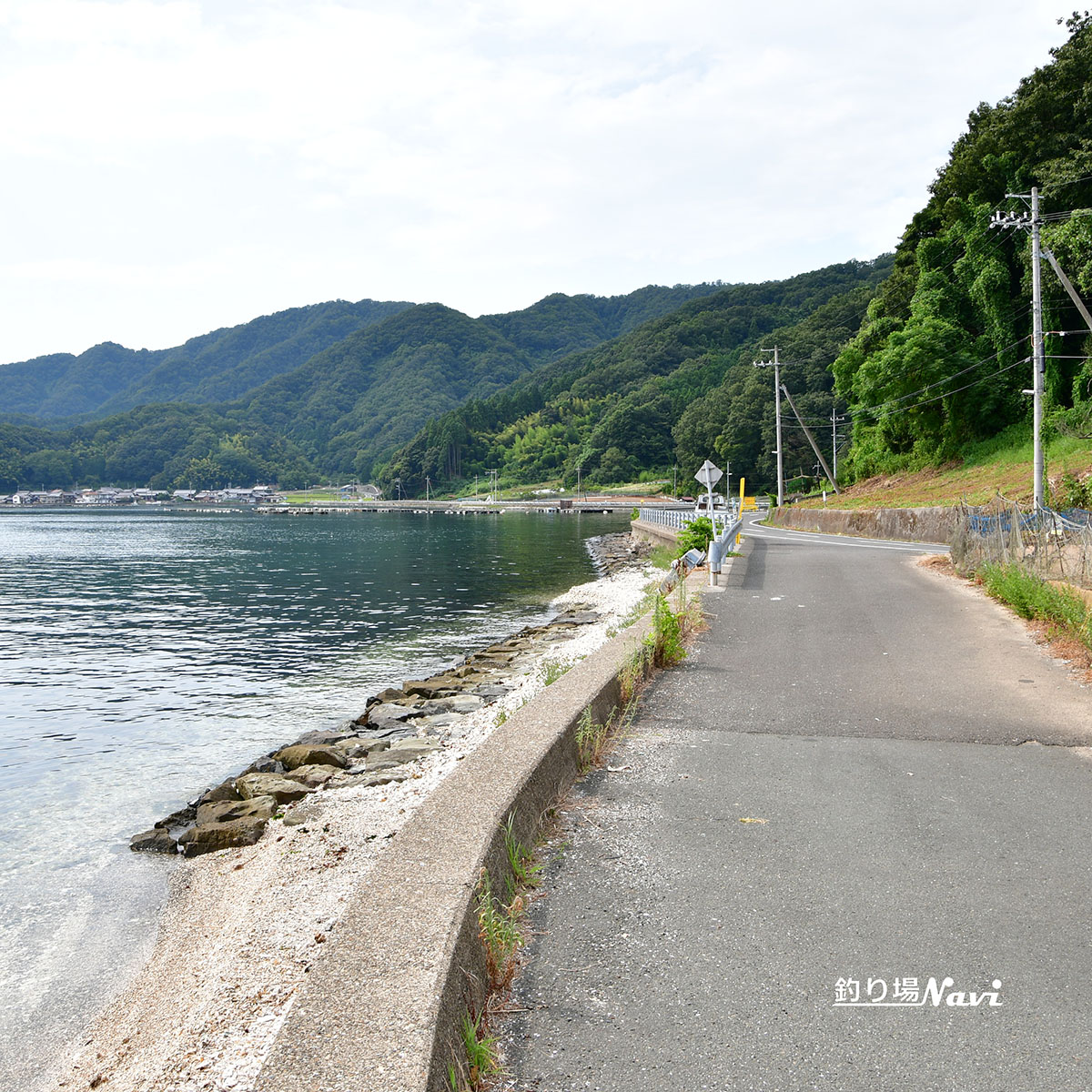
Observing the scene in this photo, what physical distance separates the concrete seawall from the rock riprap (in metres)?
4.17

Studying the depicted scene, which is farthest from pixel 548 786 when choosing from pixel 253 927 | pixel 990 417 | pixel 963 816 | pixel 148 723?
pixel 990 417

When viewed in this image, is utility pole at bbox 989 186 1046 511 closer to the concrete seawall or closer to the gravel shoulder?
the gravel shoulder

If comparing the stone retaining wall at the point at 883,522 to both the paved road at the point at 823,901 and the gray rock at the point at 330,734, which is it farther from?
the paved road at the point at 823,901

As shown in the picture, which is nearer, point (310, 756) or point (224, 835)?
point (224, 835)

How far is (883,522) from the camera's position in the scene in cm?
3148

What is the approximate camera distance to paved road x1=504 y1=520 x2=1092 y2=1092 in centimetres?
293

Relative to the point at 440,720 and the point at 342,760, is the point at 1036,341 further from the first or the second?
the point at 342,760

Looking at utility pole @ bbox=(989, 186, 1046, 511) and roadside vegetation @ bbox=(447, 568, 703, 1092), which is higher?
utility pole @ bbox=(989, 186, 1046, 511)

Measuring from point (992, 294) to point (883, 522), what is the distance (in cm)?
1704

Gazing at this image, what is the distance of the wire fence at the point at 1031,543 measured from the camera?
515 inches

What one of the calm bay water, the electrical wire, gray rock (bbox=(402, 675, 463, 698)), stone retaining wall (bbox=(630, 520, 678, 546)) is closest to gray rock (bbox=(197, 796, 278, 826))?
the calm bay water

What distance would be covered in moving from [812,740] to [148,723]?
1159 centimetres

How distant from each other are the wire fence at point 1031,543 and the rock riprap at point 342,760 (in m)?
8.48

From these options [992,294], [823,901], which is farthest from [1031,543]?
Answer: [992,294]
